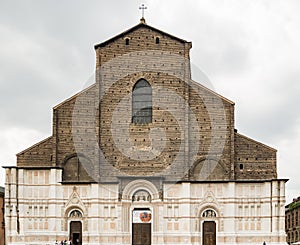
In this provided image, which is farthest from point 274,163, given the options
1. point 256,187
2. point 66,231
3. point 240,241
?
point 66,231

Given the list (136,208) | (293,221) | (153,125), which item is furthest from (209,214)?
(293,221)

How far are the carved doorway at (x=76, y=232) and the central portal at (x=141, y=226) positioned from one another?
2825 mm

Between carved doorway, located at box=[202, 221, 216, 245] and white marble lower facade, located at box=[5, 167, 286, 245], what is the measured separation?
4.1 inches

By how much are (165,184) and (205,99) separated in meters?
5.06

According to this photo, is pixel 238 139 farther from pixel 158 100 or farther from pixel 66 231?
pixel 66 231

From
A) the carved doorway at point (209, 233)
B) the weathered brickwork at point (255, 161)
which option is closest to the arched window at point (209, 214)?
the carved doorway at point (209, 233)

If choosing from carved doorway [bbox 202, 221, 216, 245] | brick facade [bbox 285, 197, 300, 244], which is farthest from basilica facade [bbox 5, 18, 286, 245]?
brick facade [bbox 285, 197, 300, 244]

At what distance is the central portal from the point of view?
1308 inches

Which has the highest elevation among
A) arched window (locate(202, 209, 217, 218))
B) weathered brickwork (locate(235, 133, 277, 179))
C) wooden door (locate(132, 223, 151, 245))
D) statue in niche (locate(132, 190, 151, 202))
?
weathered brickwork (locate(235, 133, 277, 179))

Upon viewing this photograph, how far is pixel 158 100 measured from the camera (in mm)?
34312

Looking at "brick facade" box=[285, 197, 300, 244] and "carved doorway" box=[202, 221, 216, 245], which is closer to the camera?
"carved doorway" box=[202, 221, 216, 245]

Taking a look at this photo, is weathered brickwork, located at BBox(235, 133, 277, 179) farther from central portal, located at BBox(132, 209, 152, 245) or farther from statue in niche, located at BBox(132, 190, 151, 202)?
central portal, located at BBox(132, 209, 152, 245)

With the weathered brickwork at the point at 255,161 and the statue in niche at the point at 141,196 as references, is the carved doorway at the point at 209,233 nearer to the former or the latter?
the weathered brickwork at the point at 255,161

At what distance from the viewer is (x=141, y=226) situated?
33.4 meters
